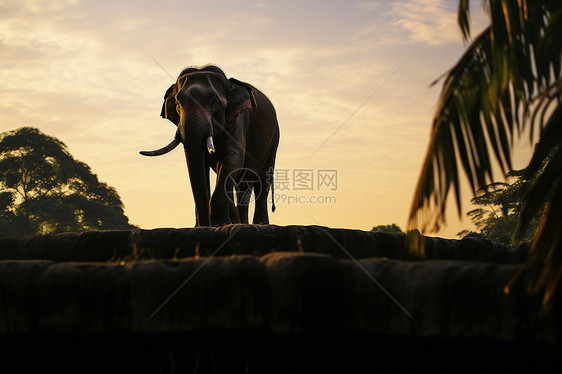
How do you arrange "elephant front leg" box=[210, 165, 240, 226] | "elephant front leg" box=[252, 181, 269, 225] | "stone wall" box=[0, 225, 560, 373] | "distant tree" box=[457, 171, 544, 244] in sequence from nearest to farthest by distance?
"stone wall" box=[0, 225, 560, 373] < "elephant front leg" box=[210, 165, 240, 226] < "elephant front leg" box=[252, 181, 269, 225] < "distant tree" box=[457, 171, 544, 244]

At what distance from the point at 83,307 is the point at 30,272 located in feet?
0.87

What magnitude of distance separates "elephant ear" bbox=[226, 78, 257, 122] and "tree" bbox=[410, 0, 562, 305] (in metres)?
5.95

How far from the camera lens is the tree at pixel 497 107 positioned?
250 cm

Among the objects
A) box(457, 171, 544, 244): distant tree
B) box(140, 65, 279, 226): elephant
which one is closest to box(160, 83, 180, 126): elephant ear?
box(140, 65, 279, 226): elephant

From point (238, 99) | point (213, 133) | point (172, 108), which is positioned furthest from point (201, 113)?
point (238, 99)

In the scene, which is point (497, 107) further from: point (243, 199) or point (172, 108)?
point (243, 199)

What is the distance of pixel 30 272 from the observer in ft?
7.85

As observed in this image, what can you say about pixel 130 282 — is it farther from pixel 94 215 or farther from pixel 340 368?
pixel 94 215

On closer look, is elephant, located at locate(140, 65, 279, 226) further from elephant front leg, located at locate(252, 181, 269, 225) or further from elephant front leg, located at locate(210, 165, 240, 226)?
elephant front leg, located at locate(252, 181, 269, 225)

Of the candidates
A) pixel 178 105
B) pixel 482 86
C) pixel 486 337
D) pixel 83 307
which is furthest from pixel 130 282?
pixel 178 105

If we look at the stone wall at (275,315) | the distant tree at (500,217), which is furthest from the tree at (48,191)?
the stone wall at (275,315)

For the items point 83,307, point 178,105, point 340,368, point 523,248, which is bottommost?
point 340,368

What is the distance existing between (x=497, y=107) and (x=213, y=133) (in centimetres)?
589

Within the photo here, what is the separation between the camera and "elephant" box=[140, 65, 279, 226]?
8023 mm
